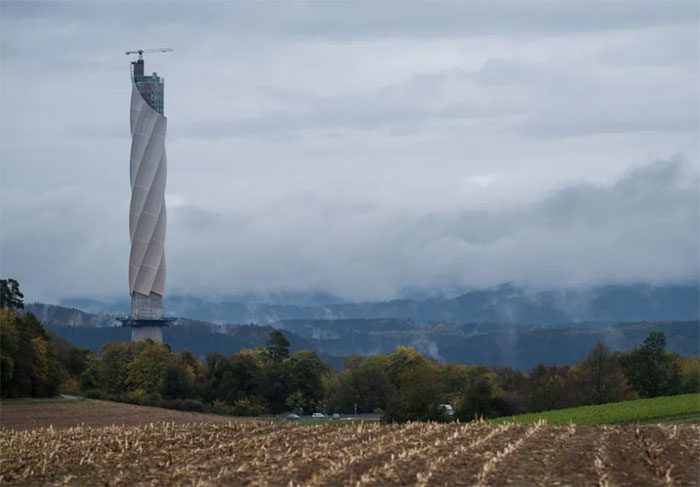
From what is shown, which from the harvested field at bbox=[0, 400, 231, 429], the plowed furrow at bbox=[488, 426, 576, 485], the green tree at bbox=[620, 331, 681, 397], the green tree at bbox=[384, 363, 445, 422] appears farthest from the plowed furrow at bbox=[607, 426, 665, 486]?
the green tree at bbox=[620, 331, 681, 397]

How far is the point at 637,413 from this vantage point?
256 feet

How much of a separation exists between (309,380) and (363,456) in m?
123

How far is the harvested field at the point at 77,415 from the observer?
292ft

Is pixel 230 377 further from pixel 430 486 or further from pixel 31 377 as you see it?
pixel 430 486

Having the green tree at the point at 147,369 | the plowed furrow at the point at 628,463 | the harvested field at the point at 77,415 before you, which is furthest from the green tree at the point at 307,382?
the plowed furrow at the point at 628,463

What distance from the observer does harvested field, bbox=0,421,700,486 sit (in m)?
35.7

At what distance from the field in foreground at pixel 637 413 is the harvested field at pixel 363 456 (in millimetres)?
18931

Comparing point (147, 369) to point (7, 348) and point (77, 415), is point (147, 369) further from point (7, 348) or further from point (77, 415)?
point (77, 415)

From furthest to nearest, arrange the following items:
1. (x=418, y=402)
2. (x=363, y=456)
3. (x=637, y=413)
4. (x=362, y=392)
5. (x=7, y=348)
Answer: (x=362, y=392), (x=7, y=348), (x=418, y=402), (x=637, y=413), (x=363, y=456)

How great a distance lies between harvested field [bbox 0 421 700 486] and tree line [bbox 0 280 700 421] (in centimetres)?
5660

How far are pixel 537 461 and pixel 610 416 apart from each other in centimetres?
3983

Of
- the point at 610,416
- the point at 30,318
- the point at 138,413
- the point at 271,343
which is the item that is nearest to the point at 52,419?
the point at 138,413

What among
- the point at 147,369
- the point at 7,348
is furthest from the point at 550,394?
the point at 147,369

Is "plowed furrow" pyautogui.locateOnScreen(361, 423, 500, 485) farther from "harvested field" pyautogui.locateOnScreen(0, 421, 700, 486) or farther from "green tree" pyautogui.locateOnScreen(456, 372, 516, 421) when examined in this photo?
"green tree" pyautogui.locateOnScreen(456, 372, 516, 421)
